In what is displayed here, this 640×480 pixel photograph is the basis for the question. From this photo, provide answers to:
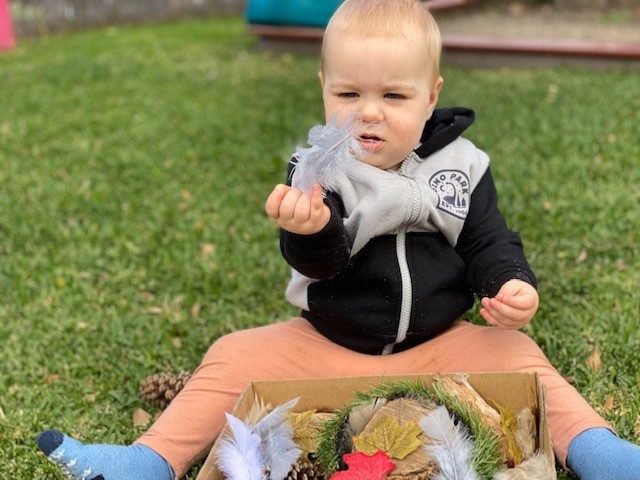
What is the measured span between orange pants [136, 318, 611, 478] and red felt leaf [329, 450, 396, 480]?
19.3 inches

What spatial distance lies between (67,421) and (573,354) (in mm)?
1622

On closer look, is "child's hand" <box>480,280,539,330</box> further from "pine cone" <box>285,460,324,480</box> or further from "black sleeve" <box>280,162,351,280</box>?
"pine cone" <box>285,460,324,480</box>

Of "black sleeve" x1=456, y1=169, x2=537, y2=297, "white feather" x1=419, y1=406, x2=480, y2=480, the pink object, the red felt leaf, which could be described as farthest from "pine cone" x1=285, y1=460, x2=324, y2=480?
the pink object

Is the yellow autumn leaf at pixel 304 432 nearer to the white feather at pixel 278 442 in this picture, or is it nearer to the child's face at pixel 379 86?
the white feather at pixel 278 442

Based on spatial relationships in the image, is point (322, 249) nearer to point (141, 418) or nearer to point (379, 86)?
point (379, 86)

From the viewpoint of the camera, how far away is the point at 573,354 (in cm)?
262

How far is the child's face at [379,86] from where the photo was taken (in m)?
2.16

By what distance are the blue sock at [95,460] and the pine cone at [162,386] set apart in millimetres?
423

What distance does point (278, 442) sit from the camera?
200cm

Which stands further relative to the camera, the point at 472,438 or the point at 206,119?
the point at 206,119

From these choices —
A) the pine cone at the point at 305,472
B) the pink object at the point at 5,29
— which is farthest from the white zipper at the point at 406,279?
the pink object at the point at 5,29

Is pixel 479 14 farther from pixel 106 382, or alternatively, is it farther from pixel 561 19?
pixel 106 382

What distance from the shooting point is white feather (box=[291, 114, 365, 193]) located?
2.01 meters

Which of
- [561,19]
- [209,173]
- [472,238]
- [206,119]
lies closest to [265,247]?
[209,173]
